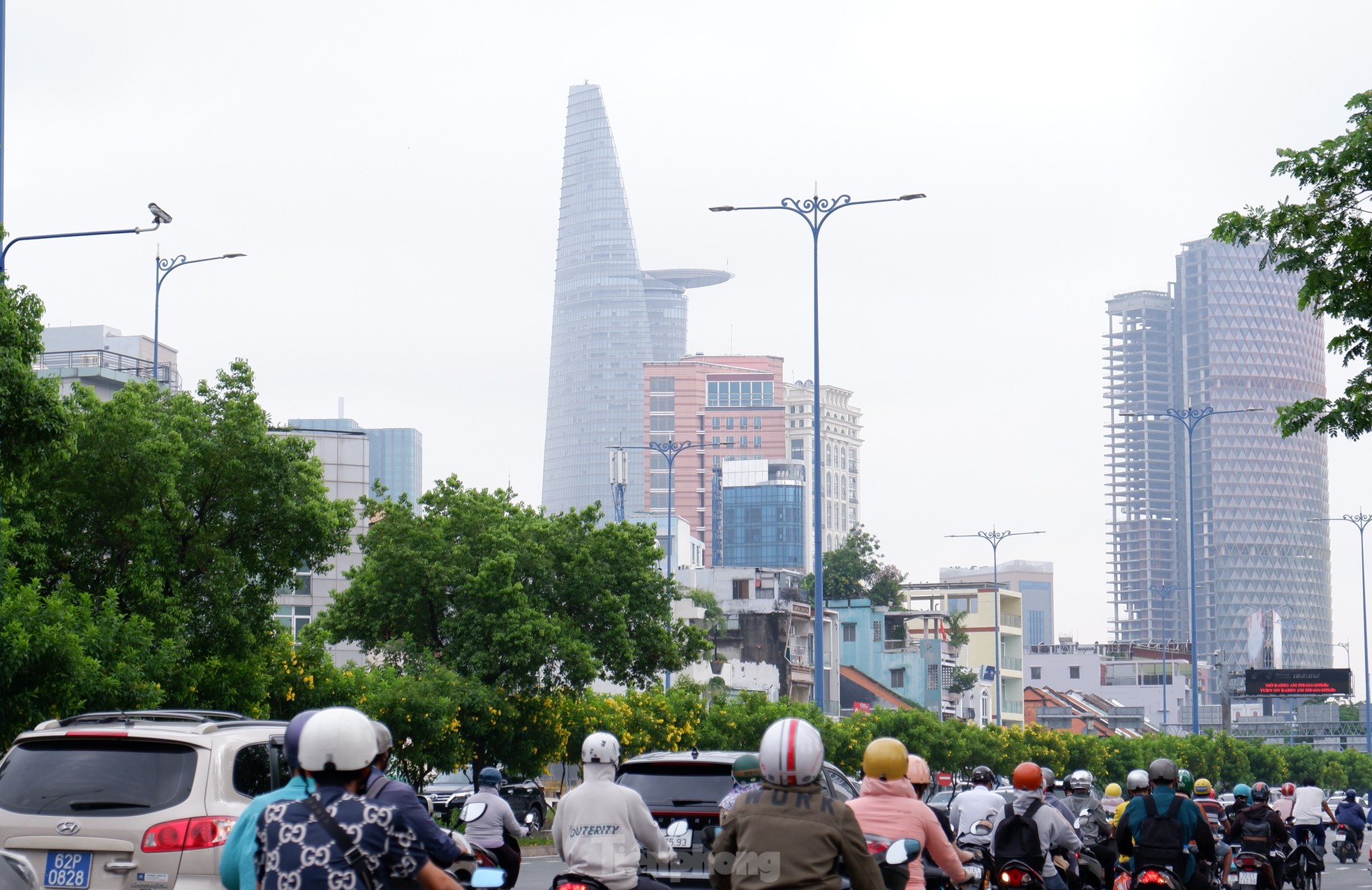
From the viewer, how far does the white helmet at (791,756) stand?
6.84 meters

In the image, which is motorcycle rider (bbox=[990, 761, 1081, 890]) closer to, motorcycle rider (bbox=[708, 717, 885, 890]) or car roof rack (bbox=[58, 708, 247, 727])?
car roof rack (bbox=[58, 708, 247, 727])

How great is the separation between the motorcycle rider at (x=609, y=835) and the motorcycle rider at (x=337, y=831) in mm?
3867

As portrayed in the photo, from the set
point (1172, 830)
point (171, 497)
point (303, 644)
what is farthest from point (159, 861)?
point (303, 644)

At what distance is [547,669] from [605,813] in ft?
98.0

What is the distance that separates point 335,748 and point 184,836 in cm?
427

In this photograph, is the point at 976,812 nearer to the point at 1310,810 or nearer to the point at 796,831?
the point at 796,831

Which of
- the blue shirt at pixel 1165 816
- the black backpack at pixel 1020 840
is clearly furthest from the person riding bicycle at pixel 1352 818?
the black backpack at pixel 1020 840

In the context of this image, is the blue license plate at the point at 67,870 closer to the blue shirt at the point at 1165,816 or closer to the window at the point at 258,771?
the window at the point at 258,771

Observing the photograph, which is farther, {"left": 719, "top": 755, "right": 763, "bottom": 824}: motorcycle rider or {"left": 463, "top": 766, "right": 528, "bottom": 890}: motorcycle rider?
{"left": 463, "top": 766, "right": 528, "bottom": 890}: motorcycle rider

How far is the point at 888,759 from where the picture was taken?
29.8ft

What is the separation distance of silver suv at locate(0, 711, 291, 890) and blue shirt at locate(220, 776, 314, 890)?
3171 millimetres

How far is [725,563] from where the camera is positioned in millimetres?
198000

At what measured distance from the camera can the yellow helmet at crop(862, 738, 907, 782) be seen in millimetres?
9094

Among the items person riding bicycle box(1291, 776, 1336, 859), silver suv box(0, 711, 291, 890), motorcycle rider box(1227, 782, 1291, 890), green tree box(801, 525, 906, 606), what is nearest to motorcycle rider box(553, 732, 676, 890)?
silver suv box(0, 711, 291, 890)
